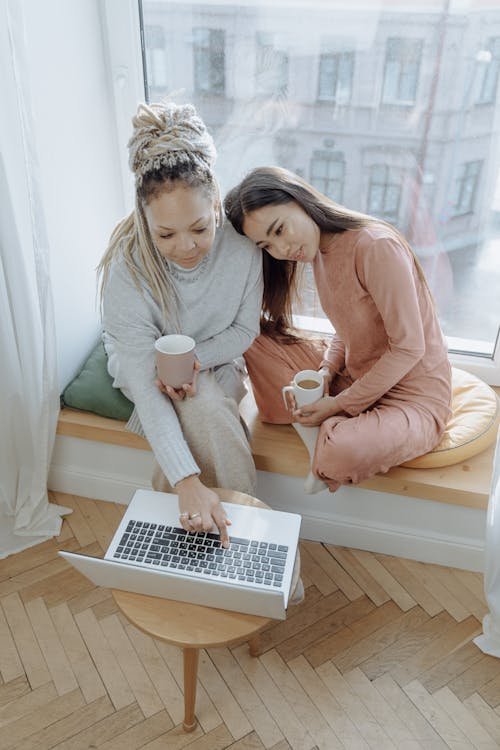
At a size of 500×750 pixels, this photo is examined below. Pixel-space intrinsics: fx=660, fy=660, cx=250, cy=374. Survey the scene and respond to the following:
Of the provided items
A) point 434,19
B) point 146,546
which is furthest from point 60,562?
point 434,19

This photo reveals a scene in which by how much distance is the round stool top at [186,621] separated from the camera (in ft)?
3.68

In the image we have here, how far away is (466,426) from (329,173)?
0.78 metres

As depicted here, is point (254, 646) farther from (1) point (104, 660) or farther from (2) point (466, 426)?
(2) point (466, 426)

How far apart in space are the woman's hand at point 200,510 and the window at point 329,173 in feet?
3.15

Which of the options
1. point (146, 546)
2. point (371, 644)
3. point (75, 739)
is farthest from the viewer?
point (371, 644)

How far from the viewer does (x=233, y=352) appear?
157cm

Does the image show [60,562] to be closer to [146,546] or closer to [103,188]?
[146,546]

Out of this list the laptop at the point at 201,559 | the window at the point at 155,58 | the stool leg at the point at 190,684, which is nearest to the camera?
the laptop at the point at 201,559

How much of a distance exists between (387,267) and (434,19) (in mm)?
Answer: 658

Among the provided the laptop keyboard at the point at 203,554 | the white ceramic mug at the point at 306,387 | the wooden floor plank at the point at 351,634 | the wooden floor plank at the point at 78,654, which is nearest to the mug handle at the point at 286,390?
the white ceramic mug at the point at 306,387

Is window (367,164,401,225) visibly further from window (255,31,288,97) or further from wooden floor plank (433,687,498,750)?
wooden floor plank (433,687,498,750)

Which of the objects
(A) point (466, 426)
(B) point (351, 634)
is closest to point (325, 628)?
(B) point (351, 634)

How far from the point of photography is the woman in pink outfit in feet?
4.47

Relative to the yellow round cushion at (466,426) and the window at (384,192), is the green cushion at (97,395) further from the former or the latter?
the window at (384,192)
